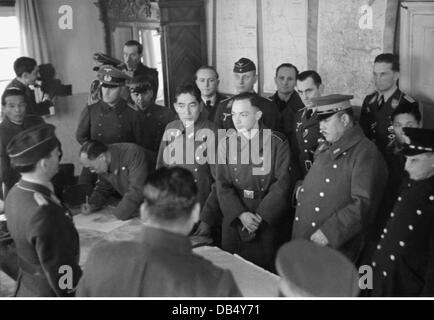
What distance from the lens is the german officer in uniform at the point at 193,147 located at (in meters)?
2.84

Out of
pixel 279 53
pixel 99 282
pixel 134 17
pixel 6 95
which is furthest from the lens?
pixel 134 17

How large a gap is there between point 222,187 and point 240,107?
441 millimetres

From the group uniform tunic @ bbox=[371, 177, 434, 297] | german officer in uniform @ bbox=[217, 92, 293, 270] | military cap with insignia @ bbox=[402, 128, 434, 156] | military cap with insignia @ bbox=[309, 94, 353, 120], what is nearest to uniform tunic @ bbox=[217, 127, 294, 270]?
german officer in uniform @ bbox=[217, 92, 293, 270]

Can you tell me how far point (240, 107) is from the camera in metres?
2.61

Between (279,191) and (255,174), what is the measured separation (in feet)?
0.52

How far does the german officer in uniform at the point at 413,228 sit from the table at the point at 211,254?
0.47 meters

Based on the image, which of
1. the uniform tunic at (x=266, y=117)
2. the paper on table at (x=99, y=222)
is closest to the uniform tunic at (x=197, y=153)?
the paper on table at (x=99, y=222)

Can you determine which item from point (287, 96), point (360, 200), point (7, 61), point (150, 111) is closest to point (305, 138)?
point (287, 96)

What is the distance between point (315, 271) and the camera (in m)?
1.30

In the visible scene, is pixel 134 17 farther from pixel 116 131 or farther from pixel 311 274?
pixel 311 274

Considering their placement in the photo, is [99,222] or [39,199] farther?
[99,222]

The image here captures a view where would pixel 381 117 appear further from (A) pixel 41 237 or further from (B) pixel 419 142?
(A) pixel 41 237
